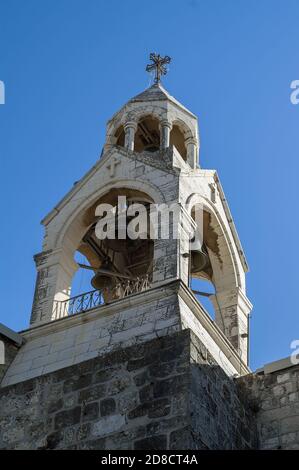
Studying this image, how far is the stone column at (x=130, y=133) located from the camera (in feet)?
60.6

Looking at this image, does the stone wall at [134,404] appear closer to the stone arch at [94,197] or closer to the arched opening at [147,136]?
the stone arch at [94,197]

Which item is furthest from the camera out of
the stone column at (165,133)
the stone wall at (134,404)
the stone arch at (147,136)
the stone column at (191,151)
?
the stone arch at (147,136)

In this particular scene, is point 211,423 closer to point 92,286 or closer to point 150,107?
point 92,286

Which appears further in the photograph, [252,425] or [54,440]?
[252,425]

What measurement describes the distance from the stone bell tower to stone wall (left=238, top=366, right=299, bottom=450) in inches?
20.6

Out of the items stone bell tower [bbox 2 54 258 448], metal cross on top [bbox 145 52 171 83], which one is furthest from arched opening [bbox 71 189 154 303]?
metal cross on top [bbox 145 52 171 83]

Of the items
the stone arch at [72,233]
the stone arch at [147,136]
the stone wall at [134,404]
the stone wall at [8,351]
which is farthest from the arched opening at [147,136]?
the stone wall at [134,404]

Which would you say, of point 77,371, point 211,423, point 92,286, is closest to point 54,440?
point 77,371

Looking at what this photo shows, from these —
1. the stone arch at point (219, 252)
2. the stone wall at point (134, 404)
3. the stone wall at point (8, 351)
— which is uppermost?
the stone arch at point (219, 252)

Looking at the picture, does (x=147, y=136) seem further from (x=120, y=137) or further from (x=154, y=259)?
(x=154, y=259)

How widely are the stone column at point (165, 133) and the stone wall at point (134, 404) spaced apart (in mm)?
5838

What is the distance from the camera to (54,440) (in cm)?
1270

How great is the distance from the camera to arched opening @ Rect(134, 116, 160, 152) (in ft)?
64.0

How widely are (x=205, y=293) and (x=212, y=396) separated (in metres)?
4.54
